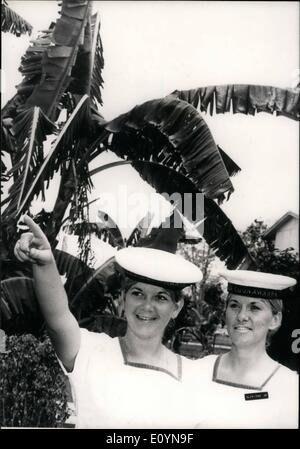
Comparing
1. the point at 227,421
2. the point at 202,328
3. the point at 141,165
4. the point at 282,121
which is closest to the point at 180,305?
the point at 202,328

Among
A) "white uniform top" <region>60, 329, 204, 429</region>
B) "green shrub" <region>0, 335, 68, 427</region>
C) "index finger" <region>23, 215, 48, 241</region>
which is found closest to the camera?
"index finger" <region>23, 215, 48, 241</region>

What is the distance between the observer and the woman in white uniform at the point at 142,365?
9.77 ft

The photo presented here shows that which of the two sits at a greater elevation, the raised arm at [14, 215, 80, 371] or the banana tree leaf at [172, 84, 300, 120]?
the banana tree leaf at [172, 84, 300, 120]

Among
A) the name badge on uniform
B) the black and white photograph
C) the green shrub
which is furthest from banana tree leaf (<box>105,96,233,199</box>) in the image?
the green shrub

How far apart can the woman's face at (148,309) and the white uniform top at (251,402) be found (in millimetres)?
397

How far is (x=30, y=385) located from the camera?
361cm

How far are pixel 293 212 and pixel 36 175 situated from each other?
5.14 feet

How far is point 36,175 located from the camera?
323cm

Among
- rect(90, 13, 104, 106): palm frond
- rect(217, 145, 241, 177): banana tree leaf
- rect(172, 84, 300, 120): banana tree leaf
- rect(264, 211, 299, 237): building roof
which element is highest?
rect(90, 13, 104, 106): palm frond

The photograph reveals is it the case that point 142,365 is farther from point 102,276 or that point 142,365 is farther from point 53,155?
point 53,155

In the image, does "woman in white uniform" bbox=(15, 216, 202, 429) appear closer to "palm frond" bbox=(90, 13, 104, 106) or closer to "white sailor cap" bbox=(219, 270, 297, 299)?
"white sailor cap" bbox=(219, 270, 297, 299)

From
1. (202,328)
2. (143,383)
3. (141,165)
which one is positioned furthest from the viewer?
(141,165)

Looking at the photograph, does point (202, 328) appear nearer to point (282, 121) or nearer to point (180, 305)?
point (180, 305)

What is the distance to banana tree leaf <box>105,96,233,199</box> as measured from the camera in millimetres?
3043
